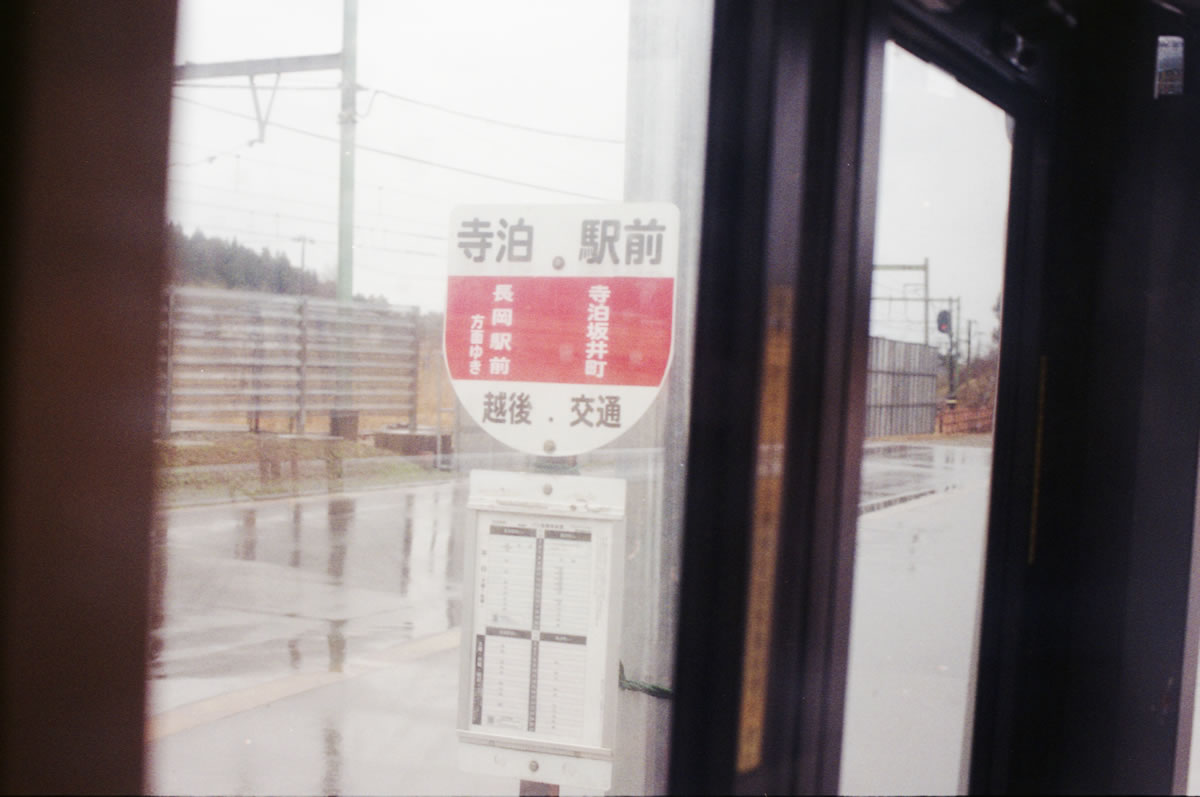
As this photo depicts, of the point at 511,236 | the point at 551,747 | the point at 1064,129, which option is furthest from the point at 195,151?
the point at 1064,129

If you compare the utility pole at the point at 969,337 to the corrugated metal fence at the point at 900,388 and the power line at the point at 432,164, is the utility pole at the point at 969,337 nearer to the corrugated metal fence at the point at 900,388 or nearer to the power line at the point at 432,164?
the corrugated metal fence at the point at 900,388

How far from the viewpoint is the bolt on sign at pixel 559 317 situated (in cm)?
150

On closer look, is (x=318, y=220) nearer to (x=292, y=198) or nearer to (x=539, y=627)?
(x=292, y=198)

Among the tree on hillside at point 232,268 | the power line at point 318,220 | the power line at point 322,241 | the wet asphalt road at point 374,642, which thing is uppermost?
the power line at point 318,220

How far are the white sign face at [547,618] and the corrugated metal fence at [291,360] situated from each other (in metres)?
0.30

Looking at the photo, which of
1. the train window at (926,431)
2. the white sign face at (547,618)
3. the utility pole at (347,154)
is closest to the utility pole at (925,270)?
the train window at (926,431)

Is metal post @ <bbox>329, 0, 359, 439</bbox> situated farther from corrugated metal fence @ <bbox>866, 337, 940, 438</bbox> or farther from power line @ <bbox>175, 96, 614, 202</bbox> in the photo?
corrugated metal fence @ <bbox>866, 337, 940, 438</bbox>

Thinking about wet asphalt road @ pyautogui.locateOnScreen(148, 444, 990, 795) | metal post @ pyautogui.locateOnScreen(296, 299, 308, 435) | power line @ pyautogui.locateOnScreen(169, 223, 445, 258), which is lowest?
wet asphalt road @ pyautogui.locateOnScreen(148, 444, 990, 795)

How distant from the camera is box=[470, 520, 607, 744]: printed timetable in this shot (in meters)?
1.59

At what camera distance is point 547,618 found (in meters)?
1.60

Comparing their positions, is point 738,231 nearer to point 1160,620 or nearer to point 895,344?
point 895,344

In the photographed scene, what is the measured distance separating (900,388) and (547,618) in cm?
89

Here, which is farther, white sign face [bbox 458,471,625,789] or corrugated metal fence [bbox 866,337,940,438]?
corrugated metal fence [bbox 866,337,940,438]

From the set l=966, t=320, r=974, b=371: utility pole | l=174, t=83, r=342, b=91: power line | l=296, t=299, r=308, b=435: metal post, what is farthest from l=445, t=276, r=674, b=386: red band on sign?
l=966, t=320, r=974, b=371: utility pole
